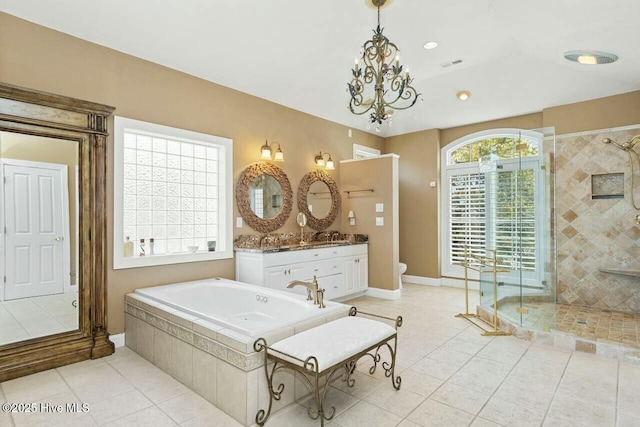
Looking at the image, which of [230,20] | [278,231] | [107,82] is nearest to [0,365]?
[107,82]

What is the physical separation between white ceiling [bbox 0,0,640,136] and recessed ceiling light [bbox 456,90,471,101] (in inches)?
3.3

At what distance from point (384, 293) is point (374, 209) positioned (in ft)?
4.33

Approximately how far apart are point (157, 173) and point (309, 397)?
300 centimetres

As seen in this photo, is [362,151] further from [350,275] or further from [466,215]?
[350,275]

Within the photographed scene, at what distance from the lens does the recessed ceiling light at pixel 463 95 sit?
5.16 meters

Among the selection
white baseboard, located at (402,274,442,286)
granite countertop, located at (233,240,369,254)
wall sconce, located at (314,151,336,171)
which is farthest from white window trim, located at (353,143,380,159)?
white baseboard, located at (402,274,442,286)

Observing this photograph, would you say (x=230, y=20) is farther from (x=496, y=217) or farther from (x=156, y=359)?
(x=496, y=217)

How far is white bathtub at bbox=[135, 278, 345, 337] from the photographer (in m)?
2.88

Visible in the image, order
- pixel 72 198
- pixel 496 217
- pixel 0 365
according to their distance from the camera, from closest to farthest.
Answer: pixel 0 365 → pixel 72 198 → pixel 496 217

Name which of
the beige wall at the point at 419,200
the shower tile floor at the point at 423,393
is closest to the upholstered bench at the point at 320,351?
the shower tile floor at the point at 423,393

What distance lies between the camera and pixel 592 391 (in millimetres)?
2523

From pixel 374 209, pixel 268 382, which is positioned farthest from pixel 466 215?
pixel 268 382

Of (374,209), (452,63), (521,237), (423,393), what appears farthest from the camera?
(374,209)

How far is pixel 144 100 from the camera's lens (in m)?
3.65
